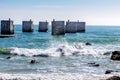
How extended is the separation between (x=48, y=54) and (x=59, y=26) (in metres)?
45.9

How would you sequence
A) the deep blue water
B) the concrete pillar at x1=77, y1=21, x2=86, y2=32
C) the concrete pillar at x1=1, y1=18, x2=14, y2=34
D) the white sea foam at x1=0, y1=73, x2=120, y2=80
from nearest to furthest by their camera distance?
the white sea foam at x1=0, y1=73, x2=120, y2=80, the deep blue water, the concrete pillar at x1=1, y1=18, x2=14, y2=34, the concrete pillar at x1=77, y1=21, x2=86, y2=32

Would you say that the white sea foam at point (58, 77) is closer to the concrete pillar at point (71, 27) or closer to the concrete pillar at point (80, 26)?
the concrete pillar at point (71, 27)

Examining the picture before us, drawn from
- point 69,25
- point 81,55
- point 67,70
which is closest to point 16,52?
point 81,55

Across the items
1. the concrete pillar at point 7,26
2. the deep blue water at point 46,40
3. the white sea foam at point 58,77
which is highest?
the concrete pillar at point 7,26

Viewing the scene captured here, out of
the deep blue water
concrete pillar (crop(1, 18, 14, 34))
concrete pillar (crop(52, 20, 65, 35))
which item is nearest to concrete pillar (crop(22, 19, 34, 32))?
concrete pillar (crop(1, 18, 14, 34))

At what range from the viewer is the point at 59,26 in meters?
85.7

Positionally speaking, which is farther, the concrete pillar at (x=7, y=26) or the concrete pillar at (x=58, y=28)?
the concrete pillar at (x=7, y=26)

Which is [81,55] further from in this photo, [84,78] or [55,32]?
[55,32]

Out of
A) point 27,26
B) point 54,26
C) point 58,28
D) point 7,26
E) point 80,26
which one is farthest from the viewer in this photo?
point 80,26

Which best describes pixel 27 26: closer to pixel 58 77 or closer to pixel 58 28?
pixel 58 28

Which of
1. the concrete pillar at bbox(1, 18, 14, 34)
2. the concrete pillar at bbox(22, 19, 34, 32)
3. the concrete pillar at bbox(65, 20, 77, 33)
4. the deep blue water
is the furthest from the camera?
the concrete pillar at bbox(22, 19, 34, 32)

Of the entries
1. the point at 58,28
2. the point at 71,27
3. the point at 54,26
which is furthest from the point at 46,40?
the point at 71,27

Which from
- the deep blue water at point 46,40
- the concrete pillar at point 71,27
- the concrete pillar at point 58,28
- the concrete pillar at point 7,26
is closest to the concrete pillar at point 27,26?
the concrete pillar at point 71,27

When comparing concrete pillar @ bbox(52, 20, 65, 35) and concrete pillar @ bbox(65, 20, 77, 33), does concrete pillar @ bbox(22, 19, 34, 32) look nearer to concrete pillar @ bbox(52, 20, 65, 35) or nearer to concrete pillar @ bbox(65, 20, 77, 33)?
concrete pillar @ bbox(65, 20, 77, 33)
